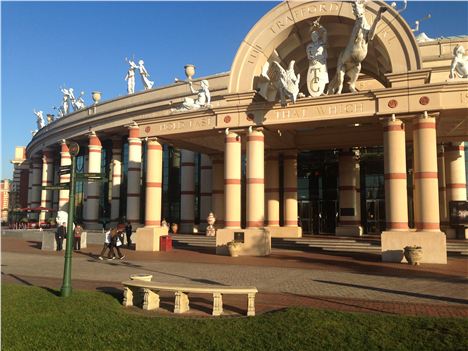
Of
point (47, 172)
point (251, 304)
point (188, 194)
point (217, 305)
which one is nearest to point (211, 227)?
point (188, 194)

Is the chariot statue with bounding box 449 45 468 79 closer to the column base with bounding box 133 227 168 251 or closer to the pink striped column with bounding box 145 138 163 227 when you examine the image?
the pink striped column with bounding box 145 138 163 227

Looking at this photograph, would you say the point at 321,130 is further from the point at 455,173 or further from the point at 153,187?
the point at 153,187

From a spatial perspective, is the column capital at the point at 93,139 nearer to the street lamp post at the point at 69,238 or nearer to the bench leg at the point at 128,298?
the street lamp post at the point at 69,238

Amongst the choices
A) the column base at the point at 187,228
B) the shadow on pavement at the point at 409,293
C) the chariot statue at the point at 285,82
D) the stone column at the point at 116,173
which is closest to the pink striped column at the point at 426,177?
the chariot statue at the point at 285,82

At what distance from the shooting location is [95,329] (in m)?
6.75

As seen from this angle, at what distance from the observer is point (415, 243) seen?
51.0ft

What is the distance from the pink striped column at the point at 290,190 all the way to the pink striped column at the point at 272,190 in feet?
1.95

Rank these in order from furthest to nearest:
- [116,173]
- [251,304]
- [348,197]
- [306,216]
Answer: [116,173] → [306,216] → [348,197] → [251,304]

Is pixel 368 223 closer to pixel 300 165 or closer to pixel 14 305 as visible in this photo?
pixel 300 165

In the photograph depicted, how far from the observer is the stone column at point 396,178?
16156 millimetres

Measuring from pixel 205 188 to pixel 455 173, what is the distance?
16554 mm

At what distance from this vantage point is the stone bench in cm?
782

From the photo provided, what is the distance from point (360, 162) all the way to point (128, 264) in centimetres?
1919

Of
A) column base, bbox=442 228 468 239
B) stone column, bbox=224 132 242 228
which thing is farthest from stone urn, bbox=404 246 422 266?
column base, bbox=442 228 468 239
